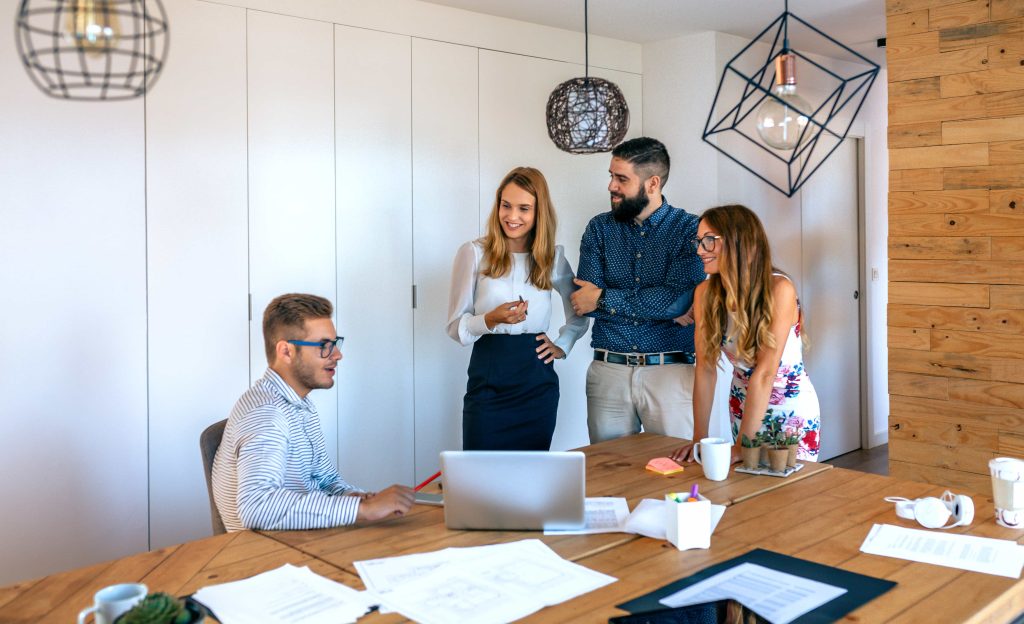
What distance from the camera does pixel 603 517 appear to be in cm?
205

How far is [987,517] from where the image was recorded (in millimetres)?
2053

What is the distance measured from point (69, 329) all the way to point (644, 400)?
2199 mm

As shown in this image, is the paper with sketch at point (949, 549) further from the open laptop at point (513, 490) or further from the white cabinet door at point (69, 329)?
the white cabinet door at point (69, 329)

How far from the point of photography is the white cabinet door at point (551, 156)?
15.3ft

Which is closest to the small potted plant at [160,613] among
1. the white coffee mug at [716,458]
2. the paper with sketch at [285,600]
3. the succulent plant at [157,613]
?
the succulent plant at [157,613]

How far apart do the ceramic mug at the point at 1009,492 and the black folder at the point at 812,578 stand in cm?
50

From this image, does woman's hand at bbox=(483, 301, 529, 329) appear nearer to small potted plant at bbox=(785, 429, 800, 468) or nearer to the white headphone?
small potted plant at bbox=(785, 429, 800, 468)

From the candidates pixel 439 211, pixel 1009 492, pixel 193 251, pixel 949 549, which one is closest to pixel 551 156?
pixel 439 211

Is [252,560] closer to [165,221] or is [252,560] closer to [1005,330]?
[165,221]

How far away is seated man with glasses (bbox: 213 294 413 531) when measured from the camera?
1.99 m

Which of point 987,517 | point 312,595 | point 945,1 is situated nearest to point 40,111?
point 312,595

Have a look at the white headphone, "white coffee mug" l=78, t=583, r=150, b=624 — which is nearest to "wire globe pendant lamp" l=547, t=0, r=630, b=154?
the white headphone

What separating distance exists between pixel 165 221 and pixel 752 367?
2384 millimetres

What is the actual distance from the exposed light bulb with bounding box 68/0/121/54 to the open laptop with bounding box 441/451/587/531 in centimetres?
110
